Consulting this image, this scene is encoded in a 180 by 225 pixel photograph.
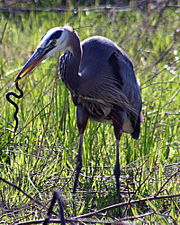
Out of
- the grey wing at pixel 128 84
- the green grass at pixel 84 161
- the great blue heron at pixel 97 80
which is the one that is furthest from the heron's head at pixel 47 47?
the grey wing at pixel 128 84

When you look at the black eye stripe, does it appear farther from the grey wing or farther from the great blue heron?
the grey wing

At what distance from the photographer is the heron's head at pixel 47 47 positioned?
2053 mm

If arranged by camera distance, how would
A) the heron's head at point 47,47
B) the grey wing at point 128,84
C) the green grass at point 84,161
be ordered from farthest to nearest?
the grey wing at point 128,84 < the green grass at point 84,161 < the heron's head at point 47,47

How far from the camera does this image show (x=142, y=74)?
13.3 ft

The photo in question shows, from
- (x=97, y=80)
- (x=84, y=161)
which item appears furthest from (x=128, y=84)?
(x=84, y=161)

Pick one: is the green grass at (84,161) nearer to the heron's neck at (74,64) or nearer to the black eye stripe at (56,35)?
the heron's neck at (74,64)

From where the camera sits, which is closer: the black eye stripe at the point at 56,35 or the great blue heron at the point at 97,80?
the black eye stripe at the point at 56,35

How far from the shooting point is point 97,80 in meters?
2.50

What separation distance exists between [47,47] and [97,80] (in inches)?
19.6

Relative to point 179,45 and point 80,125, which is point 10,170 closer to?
point 80,125

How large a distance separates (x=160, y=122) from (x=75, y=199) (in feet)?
4.00

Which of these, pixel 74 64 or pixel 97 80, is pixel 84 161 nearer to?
pixel 97 80

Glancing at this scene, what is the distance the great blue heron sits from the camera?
90.6 inches

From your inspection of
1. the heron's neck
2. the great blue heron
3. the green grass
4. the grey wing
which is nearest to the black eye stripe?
the great blue heron
